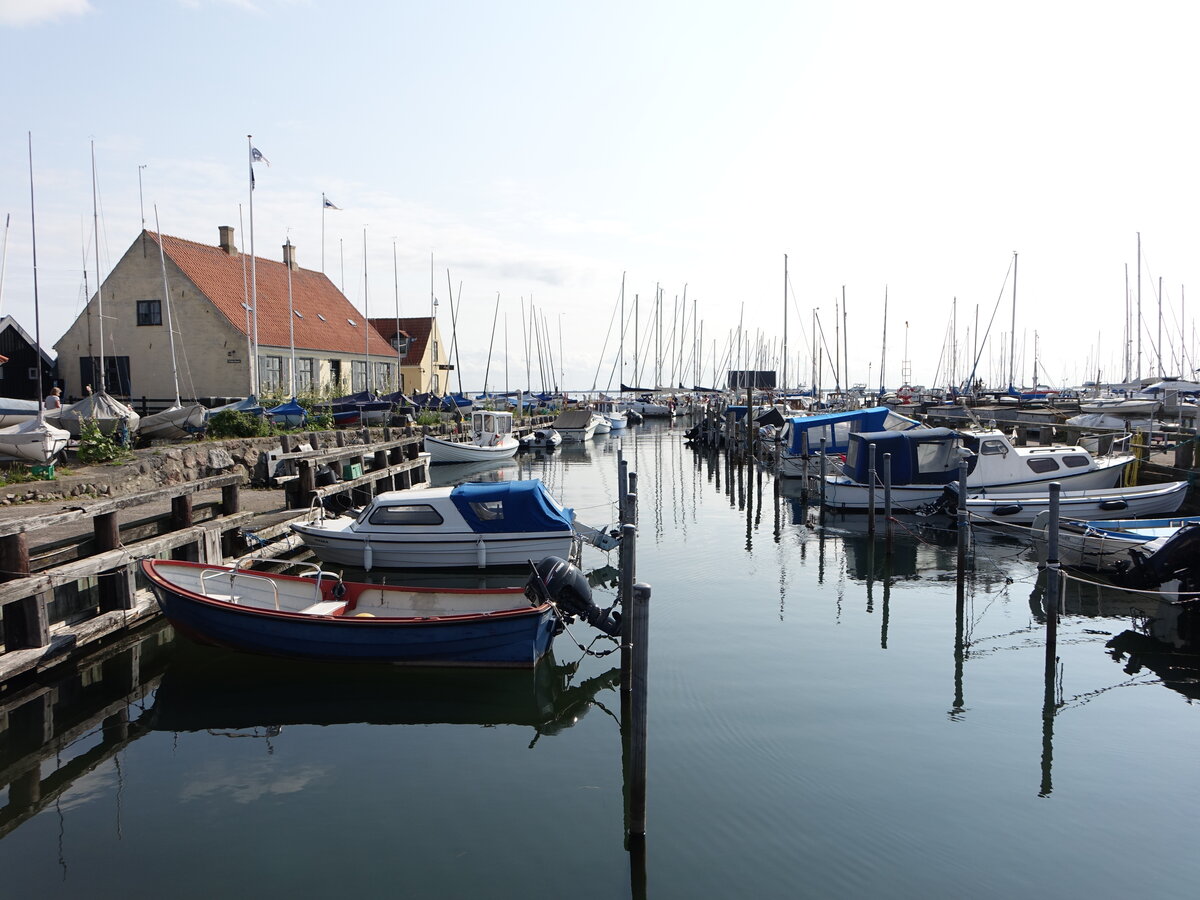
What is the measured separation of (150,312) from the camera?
39.3m

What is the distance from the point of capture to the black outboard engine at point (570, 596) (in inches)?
450

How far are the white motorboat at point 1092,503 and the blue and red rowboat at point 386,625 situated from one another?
13.5 m

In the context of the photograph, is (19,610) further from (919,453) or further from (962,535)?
(919,453)

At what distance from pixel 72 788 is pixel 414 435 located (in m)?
30.2

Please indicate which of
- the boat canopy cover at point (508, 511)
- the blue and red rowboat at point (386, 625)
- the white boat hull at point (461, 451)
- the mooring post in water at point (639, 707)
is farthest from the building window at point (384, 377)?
the mooring post in water at point (639, 707)

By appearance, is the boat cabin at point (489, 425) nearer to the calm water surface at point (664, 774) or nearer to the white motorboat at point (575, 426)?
the white motorboat at point (575, 426)

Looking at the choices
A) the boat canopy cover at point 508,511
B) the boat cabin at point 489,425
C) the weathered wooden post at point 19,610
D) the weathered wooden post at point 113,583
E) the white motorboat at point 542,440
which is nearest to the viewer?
the weathered wooden post at point 19,610

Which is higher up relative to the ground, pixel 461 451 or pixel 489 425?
pixel 489 425

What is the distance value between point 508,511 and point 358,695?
6.62 metres

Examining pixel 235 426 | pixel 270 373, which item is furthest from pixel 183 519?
pixel 270 373

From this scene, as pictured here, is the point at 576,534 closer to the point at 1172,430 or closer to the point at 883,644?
the point at 883,644

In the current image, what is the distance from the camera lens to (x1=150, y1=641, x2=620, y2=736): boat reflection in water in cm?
1059

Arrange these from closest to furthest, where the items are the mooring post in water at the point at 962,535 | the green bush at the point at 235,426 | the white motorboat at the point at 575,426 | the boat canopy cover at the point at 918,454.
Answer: the mooring post in water at the point at 962,535 < the boat canopy cover at the point at 918,454 < the green bush at the point at 235,426 < the white motorboat at the point at 575,426

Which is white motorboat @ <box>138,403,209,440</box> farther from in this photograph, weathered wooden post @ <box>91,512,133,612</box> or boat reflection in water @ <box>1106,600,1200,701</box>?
boat reflection in water @ <box>1106,600,1200,701</box>
